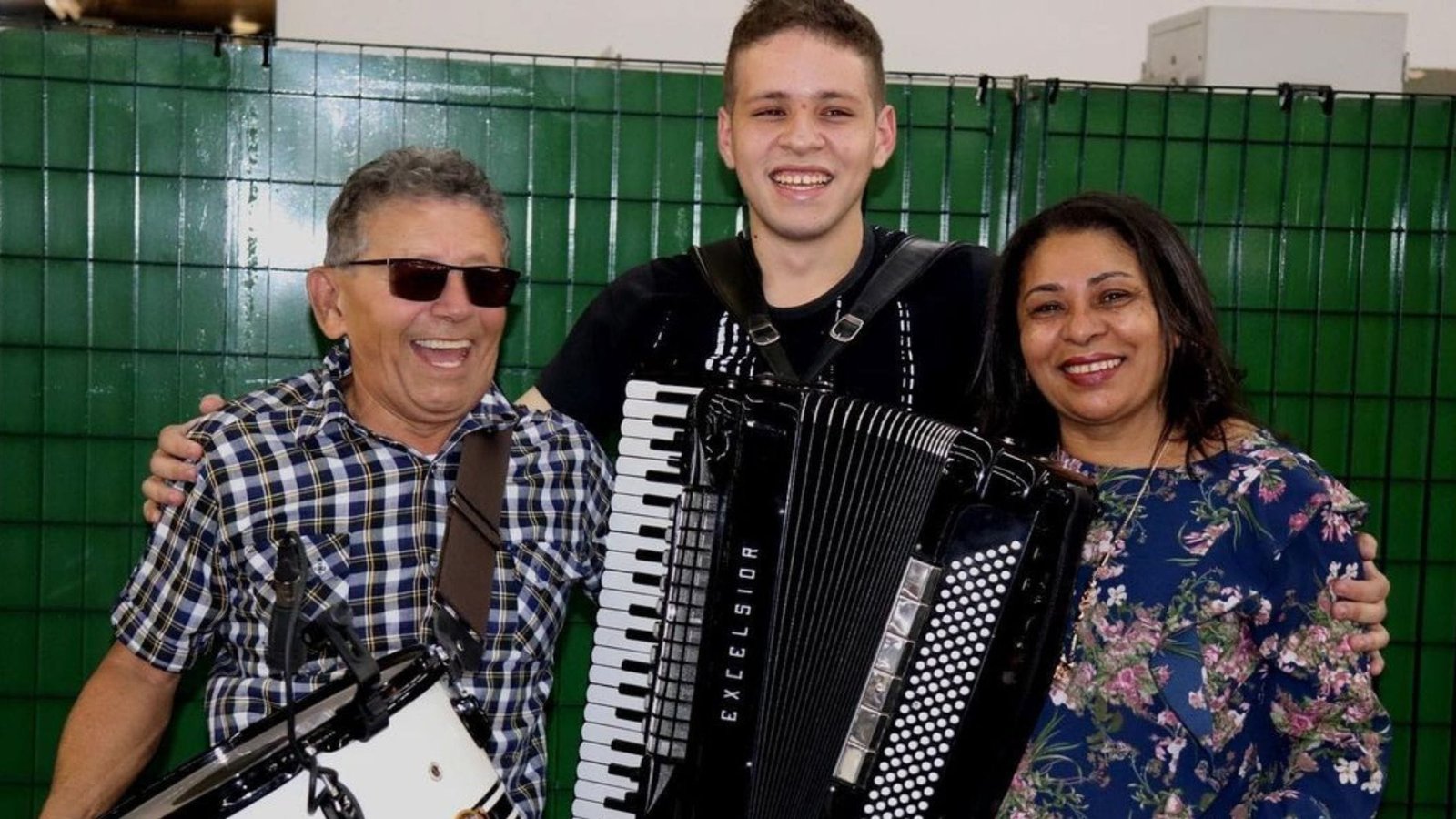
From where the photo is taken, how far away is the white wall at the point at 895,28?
4.04 metres

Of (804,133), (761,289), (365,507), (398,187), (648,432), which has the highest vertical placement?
(804,133)

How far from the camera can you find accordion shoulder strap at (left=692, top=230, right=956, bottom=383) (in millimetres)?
2471

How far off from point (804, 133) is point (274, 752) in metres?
1.34

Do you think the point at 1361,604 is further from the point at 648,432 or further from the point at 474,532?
the point at 474,532

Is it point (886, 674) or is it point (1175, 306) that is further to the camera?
point (1175, 306)

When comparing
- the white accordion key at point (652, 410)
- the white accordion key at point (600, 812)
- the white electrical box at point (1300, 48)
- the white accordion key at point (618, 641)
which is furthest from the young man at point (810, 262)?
the white electrical box at point (1300, 48)

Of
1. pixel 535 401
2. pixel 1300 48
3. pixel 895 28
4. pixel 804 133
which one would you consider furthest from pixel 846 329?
pixel 895 28

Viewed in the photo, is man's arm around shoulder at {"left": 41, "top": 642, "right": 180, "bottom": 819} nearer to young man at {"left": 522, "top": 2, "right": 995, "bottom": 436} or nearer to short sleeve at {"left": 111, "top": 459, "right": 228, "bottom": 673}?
short sleeve at {"left": 111, "top": 459, "right": 228, "bottom": 673}

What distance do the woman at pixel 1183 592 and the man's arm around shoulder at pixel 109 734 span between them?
122 cm

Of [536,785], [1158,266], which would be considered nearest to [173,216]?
[536,785]

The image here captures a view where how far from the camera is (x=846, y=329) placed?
248cm

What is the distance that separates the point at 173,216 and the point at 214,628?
1321 millimetres

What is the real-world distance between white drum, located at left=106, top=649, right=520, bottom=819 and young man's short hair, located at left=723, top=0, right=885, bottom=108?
4.15 ft

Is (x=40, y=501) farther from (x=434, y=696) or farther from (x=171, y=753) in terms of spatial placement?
(x=434, y=696)
